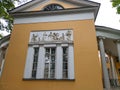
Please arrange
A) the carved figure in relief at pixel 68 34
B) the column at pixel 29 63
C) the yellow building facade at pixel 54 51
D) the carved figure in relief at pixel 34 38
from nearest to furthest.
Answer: the yellow building facade at pixel 54 51
the column at pixel 29 63
the carved figure in relief at pixel 68 34
the carved figure in relief at pixel 34 38

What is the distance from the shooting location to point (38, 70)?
A: 9.42m

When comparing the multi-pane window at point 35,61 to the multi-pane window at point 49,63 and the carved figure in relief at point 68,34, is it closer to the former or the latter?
the multi-pane window at point 49,63

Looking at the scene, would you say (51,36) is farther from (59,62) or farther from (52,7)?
(52,7)

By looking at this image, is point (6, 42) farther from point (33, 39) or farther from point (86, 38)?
point (86, 38)

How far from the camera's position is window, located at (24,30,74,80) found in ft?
30.5

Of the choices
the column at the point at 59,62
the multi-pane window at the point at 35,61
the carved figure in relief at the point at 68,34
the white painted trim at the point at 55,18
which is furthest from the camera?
the white painted trim at the point at 55,18

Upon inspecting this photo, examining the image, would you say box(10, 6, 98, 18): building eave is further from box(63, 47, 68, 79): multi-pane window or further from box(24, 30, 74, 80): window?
box(63, 47, 68, 79): multi-pane window

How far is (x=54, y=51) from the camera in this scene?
10.2m

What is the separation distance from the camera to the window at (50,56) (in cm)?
929

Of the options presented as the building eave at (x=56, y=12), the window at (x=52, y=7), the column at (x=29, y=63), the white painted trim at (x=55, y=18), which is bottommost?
the column at (x=29, y=63)

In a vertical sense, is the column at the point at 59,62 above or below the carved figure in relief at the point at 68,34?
below

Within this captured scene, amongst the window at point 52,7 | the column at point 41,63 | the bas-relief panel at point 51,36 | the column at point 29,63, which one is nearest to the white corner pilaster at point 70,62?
the bas-relief panel at point 51,36

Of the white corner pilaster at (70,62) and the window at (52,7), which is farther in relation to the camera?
the window at (52,7)

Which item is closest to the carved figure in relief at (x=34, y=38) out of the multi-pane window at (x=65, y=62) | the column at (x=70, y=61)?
the multi-pane window at (x=65, y=62)
